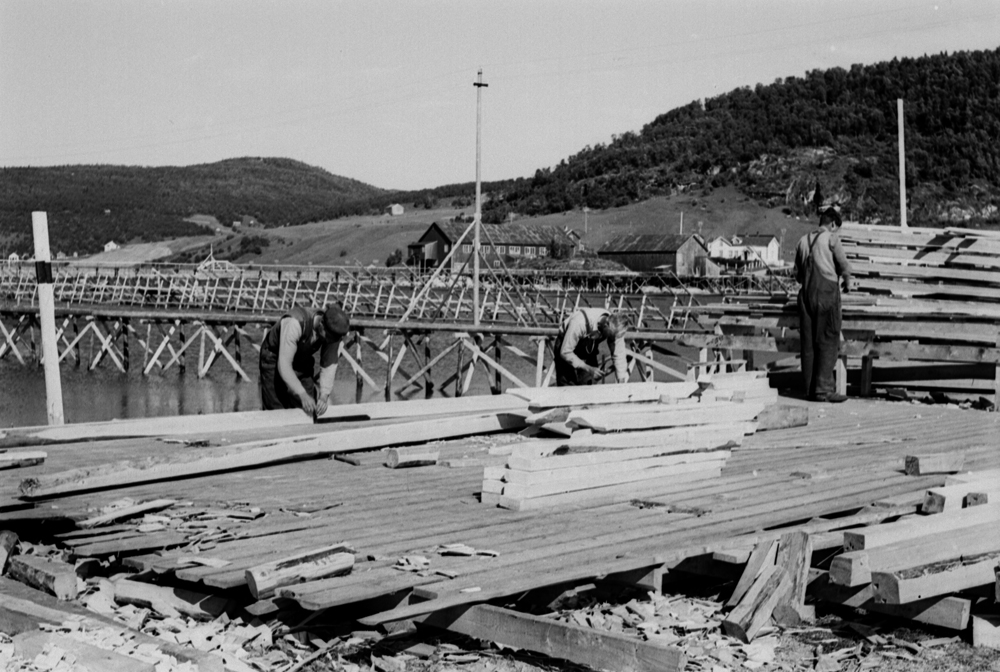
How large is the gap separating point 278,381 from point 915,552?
20.4 ft

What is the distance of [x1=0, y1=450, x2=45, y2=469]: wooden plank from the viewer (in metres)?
8.41

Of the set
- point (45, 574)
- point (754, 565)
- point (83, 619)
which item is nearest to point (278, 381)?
point (45, 574)

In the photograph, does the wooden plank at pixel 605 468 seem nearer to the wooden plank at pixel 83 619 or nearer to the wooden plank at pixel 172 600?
the wooden plank at pixel 172 600

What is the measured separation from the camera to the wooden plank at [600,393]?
9641mm

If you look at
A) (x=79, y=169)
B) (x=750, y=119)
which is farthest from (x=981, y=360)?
(x=79, y=169)

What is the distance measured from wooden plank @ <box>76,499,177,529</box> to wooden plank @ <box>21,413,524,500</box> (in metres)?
0.72

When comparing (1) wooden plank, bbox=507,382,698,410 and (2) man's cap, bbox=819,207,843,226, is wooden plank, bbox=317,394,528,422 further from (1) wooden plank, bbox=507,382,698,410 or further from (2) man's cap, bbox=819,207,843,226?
(2) man's cap, bbox=819,207,843,226

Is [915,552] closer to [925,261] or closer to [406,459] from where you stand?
[406,459]

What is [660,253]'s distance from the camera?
111 m

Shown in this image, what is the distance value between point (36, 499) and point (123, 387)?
38.1m

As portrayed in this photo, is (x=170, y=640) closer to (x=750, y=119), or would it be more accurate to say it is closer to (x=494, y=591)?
(x=494, y=591)

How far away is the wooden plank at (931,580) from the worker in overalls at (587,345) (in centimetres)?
586

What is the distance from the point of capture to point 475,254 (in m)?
37.9

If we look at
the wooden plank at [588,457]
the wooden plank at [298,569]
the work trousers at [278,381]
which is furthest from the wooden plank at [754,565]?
the work trousers at [278,381]
